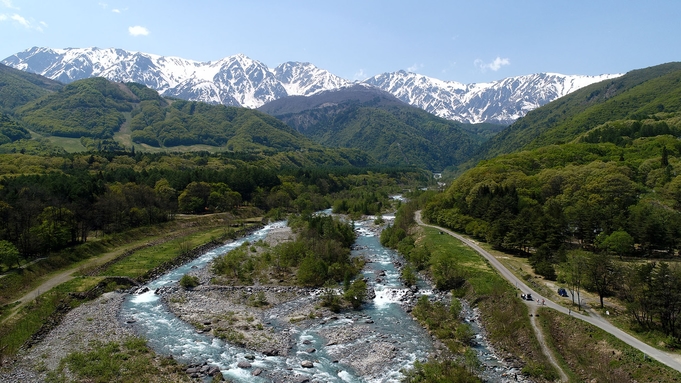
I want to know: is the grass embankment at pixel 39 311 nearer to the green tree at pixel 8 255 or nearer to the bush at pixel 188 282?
the green tree at pixel 8 255

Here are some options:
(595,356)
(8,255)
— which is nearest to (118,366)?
(8,255)

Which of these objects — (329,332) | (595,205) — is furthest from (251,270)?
(595,205)

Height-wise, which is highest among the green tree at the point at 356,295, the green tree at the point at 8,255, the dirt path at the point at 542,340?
the green tree at the point at 8,255

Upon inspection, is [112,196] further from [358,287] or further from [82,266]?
[358,287]

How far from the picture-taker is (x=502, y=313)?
4812 cm

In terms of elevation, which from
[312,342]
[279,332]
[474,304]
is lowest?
[474,304]

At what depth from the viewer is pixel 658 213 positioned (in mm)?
70188

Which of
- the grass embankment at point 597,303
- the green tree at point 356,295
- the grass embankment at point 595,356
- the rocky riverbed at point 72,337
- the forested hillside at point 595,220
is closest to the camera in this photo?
the grass embankment at point 595,356

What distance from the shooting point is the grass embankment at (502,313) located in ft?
125

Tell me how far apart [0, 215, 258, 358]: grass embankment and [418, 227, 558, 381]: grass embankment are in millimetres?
49551

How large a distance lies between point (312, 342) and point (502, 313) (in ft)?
76.1

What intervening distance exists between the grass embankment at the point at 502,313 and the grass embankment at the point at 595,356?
1.90m

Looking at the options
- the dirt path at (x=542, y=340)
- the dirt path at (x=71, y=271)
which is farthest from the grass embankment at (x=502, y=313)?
the dirt path at (x=71, y=271)

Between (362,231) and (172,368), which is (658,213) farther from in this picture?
(172,368)
